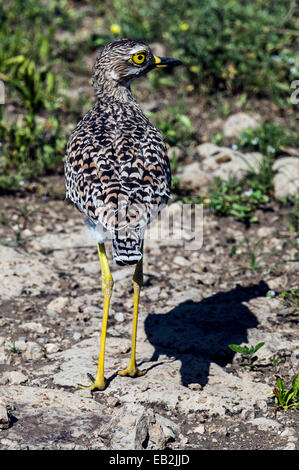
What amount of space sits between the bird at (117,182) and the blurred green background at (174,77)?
1.90m

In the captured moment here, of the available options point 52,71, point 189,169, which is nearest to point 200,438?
point 189,169

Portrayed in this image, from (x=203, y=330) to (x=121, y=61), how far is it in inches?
84.0

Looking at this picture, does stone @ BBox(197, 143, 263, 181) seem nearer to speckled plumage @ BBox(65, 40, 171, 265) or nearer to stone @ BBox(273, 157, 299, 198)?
stone @ BBox(273, 157, 299, 198)

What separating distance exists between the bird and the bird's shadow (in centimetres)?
40

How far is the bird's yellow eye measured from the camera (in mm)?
5393

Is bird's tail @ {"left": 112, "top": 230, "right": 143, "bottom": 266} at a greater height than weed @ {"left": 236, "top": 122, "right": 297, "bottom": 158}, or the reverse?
weed @ {"left": 236, "top": 122, "right": 297, "bottom": 158}

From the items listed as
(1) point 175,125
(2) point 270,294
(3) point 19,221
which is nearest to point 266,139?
(1) point 175,125

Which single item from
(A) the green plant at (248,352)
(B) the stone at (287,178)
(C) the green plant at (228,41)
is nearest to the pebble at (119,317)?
(A) the green plant at (248,352)

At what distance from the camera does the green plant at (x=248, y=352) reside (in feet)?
15.3

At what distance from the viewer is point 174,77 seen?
8.50 m

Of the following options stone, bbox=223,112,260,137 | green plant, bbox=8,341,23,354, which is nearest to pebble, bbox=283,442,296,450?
green plant, bbox=8,341,23,354

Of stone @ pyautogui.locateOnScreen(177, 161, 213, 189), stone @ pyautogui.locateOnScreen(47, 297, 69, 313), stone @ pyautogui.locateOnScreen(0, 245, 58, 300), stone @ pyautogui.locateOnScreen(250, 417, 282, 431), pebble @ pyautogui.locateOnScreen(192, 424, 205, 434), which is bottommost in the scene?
pebble @ pyautogui.locateOnScreen(192, 424, 205, 434)

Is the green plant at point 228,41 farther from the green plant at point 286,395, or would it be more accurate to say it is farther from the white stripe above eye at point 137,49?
the green plant at point 286,395

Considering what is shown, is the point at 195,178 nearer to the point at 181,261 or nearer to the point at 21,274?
the point at 181,261
